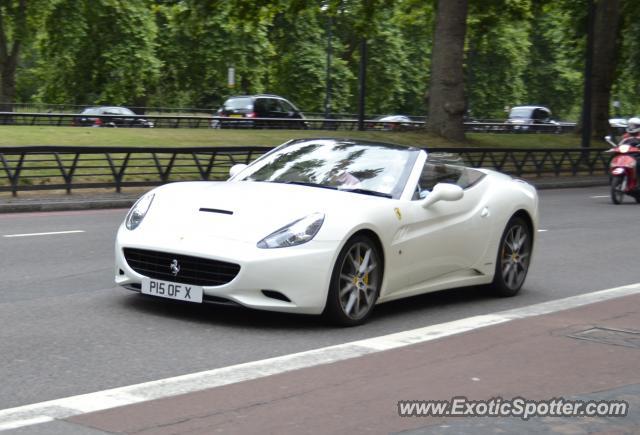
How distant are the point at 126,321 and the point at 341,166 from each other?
228 centimetres

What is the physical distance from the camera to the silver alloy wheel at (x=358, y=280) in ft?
26.3

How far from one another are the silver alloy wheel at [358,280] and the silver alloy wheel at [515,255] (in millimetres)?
2222

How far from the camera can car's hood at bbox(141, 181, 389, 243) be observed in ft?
25.6

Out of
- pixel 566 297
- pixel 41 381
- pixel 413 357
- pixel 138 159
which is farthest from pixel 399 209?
pixel 138 159

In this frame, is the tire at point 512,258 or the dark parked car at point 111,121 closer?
the tire at point 512,258

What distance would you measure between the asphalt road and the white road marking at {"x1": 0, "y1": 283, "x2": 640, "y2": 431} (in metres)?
0.14

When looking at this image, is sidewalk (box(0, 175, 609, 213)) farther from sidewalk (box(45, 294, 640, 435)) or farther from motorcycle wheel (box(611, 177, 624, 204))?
sidewalk (box(45, 294, 640, 435))

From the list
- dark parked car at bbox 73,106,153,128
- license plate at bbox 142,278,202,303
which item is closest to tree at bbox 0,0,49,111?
dark parked car at bbox 73,106,153,128

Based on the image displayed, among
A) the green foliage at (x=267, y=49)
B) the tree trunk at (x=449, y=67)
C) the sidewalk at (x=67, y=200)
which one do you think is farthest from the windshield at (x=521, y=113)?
the sidewalk at (x=67, y=200)

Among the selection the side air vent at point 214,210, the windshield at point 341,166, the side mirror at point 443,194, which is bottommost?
the side air vent at point 214,210

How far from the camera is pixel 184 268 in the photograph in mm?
7770

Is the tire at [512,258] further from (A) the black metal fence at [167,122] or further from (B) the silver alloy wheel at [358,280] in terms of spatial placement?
→ (A) the black metal fence at [167,122]

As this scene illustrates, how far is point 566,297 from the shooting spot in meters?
10.4

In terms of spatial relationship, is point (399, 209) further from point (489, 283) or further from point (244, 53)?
point (244, 53)
